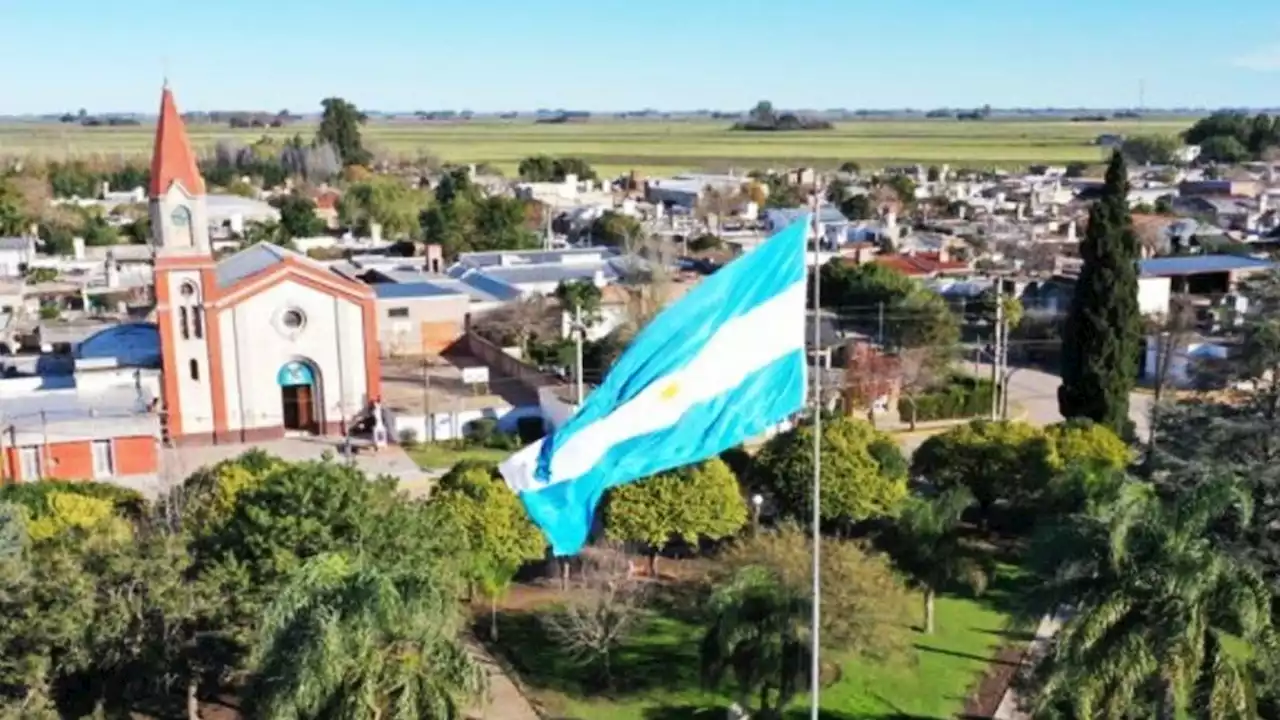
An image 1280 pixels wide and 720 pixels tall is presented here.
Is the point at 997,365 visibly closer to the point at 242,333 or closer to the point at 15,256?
the point at 242,333

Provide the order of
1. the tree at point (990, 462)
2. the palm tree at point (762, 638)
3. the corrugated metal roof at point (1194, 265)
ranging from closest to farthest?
1. the palm tree at point (762, 638)
2. the tree at point (990, 462)
3. the corrugated metal roof at point (1194, 265)

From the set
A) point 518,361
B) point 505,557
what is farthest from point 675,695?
point 518,361

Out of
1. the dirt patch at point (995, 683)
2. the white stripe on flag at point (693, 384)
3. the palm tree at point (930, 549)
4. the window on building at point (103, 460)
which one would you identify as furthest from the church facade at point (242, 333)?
the white stripe on flag at point (693, 384)

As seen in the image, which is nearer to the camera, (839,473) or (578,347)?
(839,473)

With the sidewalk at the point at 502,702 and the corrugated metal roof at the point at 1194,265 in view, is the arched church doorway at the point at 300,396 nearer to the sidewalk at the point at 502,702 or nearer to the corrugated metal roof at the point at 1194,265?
the sidewalk at the point at 502,702

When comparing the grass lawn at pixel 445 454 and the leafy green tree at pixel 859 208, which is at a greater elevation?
the leafy green tree at pixel 859 208

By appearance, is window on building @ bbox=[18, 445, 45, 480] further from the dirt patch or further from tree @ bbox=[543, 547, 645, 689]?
the dirt patch

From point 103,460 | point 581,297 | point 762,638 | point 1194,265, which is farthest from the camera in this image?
point 1194,265

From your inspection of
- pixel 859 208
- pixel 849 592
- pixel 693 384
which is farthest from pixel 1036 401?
pixel 859 208
